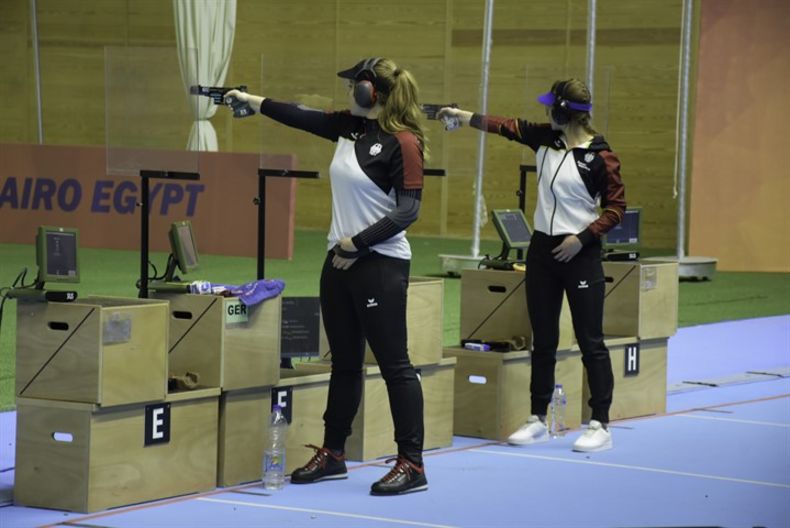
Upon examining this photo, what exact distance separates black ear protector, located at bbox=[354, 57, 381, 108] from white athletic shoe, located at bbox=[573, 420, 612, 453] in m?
1.91

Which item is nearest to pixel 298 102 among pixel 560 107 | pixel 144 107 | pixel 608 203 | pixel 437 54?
pixel 144 107

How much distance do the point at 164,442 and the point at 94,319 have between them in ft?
1.85

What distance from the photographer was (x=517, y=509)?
5156 millimetres

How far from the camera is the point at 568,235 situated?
20.3 ft

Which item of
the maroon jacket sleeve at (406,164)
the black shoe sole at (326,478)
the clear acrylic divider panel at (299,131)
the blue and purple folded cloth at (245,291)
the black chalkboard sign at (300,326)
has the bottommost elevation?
the black shoe sole at (326,478)

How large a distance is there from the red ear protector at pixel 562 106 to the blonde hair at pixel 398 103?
3.39 ft

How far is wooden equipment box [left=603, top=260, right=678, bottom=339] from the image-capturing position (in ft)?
23.9

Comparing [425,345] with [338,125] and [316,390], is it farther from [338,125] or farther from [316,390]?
[338,125]

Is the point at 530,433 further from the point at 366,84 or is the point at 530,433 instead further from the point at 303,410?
the point at 366,84

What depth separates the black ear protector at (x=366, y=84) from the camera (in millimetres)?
5234

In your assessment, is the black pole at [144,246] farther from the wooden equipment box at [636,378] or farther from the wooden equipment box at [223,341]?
the wooden equipment box at [636,378]

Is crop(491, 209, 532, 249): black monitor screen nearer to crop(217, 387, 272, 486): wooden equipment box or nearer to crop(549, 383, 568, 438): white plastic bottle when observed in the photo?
crop(549, 383, 568, 438): white plastic bottle

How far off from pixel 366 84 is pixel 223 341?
1080 mm

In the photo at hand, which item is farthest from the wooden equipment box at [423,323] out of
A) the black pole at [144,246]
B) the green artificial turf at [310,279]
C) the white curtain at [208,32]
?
the white curtain at [208,32]
